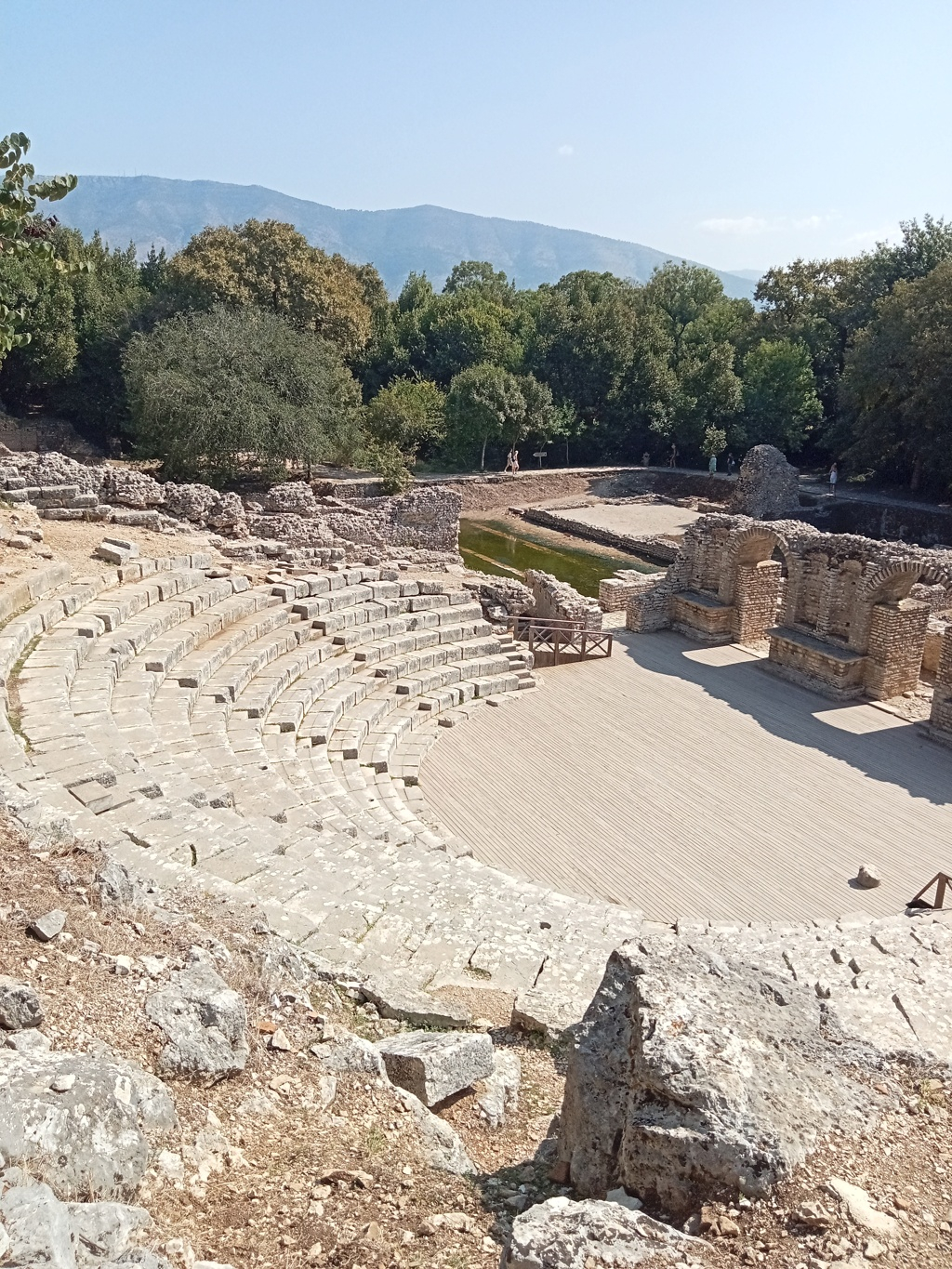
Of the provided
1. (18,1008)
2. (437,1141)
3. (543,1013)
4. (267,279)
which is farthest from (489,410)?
(18,1008)

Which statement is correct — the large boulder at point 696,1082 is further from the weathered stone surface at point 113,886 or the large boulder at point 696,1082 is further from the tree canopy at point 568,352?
the tree canopy at point 568,352

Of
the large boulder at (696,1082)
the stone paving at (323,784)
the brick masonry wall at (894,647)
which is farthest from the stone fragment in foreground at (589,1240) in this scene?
the brick masonry wall at (894,647)

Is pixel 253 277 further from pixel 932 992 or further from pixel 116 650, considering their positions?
pixel 932 992

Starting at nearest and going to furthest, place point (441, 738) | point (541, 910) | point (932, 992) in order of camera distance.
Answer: point (932, 992) → point (541, 910) → point (441, 738)

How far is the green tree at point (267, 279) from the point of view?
35.8 metres

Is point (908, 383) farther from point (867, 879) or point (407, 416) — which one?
point (867, 879)

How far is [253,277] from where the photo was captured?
36.3 m

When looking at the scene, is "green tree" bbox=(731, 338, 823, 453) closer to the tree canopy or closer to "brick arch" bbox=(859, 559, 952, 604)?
the tree canopy

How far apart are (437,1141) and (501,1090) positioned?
3.31 ft

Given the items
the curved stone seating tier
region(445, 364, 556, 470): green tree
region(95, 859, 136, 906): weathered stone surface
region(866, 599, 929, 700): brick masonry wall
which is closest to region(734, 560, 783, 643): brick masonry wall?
region(866, 599, 929, 700): brick masonry wall

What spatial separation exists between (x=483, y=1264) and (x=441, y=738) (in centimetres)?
1152

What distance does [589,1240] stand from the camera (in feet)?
9.85

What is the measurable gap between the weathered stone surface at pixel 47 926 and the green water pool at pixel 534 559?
21772mm

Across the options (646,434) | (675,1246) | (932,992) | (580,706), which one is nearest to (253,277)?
(646,434)
